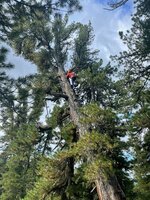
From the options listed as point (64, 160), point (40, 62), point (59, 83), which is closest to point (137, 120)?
point (64, 160)

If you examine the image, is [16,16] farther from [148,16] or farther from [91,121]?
[148,16]

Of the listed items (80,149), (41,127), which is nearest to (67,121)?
(41,127)

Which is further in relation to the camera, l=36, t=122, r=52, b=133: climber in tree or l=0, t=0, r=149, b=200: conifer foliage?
l=36, t=122, r=52, b=133: climber in tree

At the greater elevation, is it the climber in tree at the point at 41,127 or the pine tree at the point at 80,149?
the climber in tree at the point at 41,127

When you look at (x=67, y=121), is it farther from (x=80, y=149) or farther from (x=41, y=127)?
(x=80, y=149)

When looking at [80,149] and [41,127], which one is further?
[41,127]

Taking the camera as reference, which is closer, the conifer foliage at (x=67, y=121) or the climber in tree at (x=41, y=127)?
the conifer foliage at (x=67, y=121)

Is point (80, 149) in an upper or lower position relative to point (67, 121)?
lower

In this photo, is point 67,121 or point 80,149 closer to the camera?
point 80,149

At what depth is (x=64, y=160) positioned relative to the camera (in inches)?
475

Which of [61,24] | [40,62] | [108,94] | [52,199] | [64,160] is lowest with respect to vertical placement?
[52,199]

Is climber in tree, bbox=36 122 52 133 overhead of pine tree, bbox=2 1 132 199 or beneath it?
overhead

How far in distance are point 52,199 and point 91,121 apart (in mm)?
3071

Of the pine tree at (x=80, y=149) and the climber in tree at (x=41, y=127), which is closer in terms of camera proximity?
the pine tree at (x=80, y=149)
